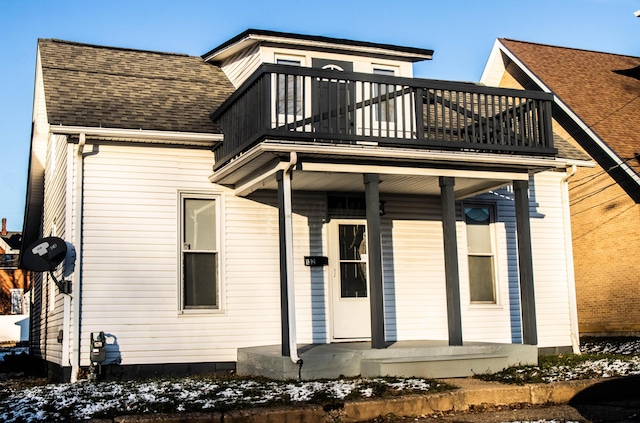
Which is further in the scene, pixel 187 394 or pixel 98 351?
pixel 98 351

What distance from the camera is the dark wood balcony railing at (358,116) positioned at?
1134 cm

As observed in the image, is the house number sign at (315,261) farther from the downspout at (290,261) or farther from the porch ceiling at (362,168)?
the downspout at (290,261)

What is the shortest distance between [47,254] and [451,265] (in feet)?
20.7

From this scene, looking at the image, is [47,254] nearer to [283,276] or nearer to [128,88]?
[128,88]

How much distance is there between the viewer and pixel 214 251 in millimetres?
13211

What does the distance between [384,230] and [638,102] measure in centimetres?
1416

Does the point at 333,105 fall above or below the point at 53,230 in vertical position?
above

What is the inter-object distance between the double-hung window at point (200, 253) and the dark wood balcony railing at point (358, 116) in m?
0.81

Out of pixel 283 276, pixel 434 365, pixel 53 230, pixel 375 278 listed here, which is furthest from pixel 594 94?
pixel 53 230

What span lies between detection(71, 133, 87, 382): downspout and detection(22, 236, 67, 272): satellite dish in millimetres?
244

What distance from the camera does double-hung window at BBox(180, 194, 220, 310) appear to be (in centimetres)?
1300

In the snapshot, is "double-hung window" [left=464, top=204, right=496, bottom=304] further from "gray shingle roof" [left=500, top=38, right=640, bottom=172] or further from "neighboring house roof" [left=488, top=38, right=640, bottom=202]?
"gray shingle roof" [left=500, top=38, right=640, bottom=172]

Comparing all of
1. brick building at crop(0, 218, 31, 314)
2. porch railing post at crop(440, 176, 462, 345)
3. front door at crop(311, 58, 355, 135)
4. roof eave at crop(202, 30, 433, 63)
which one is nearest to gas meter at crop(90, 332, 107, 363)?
front door at crop(311, 58, 355, 135)

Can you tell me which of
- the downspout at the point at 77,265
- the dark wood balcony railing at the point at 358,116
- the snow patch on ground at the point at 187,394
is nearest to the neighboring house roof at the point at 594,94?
the dark wood balcony railing at the point at 358,116
